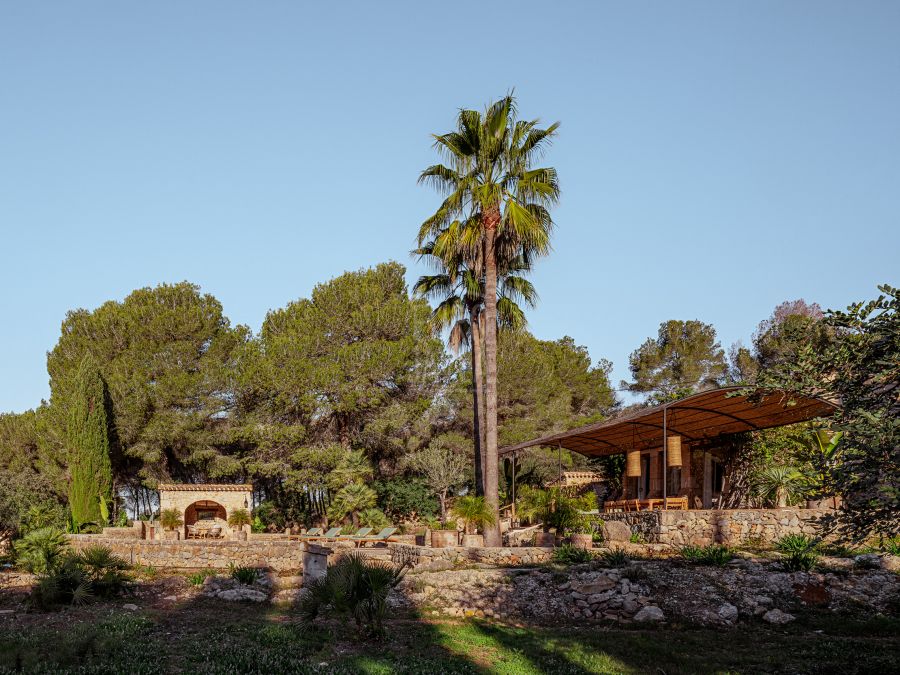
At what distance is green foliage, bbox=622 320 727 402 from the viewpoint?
4809 cm

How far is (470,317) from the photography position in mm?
23359

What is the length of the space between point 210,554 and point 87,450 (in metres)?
14.5

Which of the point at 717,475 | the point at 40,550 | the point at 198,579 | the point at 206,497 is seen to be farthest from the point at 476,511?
the point at 206,497

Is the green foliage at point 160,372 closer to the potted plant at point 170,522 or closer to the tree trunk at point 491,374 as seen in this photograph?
the potted plant at point 170,522

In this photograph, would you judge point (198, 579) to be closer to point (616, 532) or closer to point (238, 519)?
point (616, 532)

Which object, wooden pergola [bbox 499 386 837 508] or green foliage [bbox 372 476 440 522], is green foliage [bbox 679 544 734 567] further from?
green foliage [bbox 372 476 440 522]

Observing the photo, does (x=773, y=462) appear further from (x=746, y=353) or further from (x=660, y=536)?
(x=746, y=353)

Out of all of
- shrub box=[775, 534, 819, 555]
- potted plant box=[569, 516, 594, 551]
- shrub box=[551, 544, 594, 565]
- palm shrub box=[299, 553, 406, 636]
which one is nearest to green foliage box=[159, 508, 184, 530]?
potted plant box=[569, 516, 594, 551]

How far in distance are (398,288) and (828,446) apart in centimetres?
2142

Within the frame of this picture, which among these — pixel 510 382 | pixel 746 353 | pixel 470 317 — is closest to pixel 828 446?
pixel 470 317

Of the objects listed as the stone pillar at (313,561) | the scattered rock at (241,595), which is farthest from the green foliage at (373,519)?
the scattered rock at (241,595)

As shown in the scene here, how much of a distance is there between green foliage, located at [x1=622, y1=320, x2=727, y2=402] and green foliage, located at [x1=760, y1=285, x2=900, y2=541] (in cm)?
3996

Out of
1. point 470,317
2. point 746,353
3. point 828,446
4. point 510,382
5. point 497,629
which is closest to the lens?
point 497,629

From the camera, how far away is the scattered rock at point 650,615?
12.5 m
